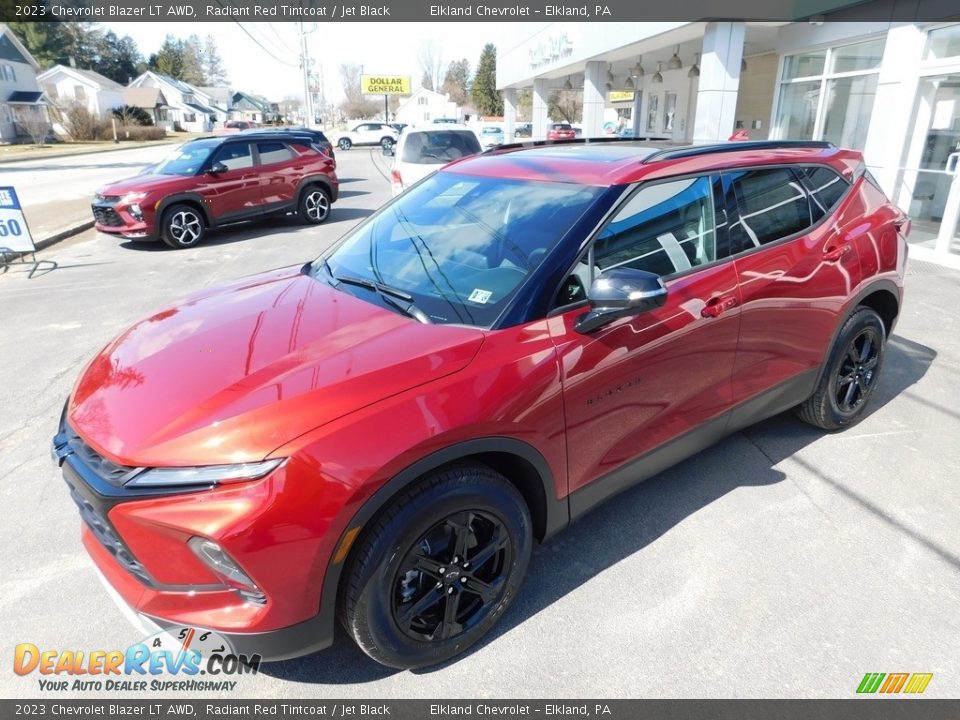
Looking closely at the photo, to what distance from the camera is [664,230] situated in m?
2.90

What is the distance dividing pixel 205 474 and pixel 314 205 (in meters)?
11.5

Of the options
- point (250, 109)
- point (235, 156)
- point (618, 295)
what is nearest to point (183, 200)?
point (235, 156)

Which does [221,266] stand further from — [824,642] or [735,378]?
[824,642]

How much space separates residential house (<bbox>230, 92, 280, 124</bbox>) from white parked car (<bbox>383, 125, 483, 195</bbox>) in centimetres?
10092

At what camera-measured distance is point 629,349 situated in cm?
260

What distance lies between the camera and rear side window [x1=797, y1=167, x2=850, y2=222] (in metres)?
3.57

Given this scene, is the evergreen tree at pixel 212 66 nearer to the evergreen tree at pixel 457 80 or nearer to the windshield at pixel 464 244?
the evergreen tree at pixel 457 80

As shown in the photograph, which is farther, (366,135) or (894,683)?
(366,135)

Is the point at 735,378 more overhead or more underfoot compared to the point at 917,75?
more underfoot

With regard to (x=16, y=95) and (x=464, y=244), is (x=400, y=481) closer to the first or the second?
(x=464, y=244)

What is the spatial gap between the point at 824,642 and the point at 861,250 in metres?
2.33

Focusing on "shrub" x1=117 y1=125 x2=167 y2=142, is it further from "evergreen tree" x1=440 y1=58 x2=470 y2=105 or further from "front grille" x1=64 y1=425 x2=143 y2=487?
"evergreen tree" x1=440 y1=58 x2=470 y2=105

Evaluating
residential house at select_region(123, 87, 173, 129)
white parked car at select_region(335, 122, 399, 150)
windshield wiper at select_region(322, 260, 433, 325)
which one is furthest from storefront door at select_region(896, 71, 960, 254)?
residential house at select_region(123, 87, 173, 129)

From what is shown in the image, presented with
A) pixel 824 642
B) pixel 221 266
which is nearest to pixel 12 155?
pixel 221 266
